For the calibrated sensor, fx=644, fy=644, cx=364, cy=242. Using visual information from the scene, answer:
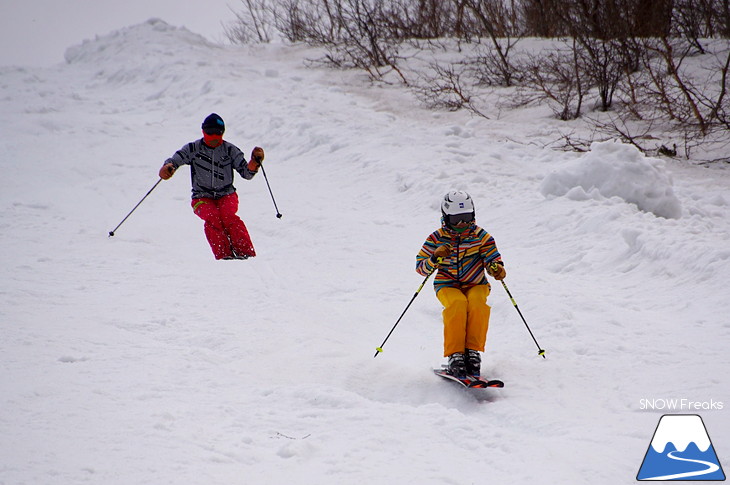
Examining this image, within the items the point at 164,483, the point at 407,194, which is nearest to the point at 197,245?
the point at 407,194

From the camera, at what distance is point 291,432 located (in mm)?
3670

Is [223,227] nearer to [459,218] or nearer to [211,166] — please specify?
[211,166]

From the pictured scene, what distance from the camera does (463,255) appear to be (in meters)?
4.79

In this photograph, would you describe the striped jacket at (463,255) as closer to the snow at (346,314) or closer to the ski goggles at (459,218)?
the ski goggles at (459,218)

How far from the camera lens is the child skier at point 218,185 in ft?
24.3

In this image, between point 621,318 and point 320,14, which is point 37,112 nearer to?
point 320,14

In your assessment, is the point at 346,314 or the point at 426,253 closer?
the point at 426,253

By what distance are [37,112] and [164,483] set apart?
14.1m

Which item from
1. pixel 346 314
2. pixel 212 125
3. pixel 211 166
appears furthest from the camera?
pixel 211 166

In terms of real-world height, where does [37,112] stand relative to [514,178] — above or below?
above

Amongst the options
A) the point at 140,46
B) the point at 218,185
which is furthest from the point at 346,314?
the point at 140,46

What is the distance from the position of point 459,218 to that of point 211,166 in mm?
3834

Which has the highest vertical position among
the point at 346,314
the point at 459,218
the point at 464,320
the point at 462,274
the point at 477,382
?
the point at 459,218

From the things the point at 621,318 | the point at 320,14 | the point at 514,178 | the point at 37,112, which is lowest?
the point at 621,318
